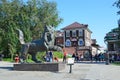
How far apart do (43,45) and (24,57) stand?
2264mm

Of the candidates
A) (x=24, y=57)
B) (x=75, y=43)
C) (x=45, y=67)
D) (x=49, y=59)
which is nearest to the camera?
(x=45, y=67)

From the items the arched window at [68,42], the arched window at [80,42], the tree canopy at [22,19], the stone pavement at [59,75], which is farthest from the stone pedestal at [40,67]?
the arched window at [68,42]

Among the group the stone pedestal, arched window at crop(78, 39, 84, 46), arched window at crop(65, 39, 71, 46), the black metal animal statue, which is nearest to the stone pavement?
the stone pedestal

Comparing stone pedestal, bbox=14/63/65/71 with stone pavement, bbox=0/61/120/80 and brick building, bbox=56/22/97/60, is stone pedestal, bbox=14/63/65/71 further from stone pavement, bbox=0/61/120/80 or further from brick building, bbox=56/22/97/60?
brick building, bbox=56/22/97/60

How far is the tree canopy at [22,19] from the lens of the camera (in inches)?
2376

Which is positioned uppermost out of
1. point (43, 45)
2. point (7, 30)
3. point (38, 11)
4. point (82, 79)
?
point (38, 11)

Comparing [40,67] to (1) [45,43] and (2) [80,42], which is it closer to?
(1) [45,43]

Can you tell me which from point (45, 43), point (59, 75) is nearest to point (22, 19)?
point (45, 43)

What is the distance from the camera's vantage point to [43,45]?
24641 millimetres

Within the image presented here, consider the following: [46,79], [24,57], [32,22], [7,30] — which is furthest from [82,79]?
[32,22]

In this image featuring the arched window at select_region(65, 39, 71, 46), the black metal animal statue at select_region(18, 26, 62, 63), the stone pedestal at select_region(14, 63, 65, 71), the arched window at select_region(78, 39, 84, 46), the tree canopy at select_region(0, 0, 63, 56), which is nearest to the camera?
the stone pedestal at select_region(14, 63, 65, 71)

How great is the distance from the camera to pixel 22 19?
62906mm

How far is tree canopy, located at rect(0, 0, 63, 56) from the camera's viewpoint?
2376 inches

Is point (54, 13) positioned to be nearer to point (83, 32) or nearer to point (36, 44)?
point (83, 32)
